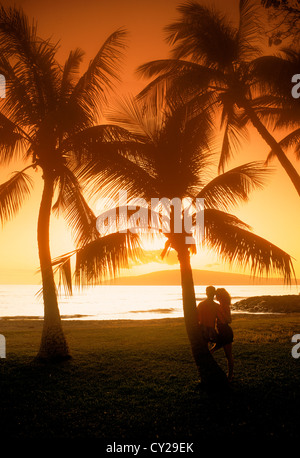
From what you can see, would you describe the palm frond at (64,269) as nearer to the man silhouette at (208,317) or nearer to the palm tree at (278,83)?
the man silhouette at (208,317)

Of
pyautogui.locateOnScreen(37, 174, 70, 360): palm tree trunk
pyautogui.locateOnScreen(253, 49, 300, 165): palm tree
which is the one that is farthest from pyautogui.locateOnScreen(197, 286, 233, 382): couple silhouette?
pyautogui.locateOnScreen(253, 49, 300, 165): palm tree

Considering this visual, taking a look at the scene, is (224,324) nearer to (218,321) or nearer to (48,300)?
(218,321)

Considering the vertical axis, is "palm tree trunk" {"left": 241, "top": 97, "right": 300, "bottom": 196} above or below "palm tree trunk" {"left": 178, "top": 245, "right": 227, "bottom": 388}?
above

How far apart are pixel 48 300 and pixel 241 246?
6.02 meters

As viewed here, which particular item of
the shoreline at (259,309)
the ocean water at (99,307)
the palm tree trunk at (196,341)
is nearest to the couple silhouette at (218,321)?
the palm tree trunk at (196,341)

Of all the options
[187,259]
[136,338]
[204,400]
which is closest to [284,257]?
[187,259]

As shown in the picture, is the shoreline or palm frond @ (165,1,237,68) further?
the shoreline

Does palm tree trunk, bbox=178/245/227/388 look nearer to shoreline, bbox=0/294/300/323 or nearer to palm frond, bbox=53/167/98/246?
palm frond, bbox=53/167/98/246

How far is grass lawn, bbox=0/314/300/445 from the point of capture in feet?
17.2

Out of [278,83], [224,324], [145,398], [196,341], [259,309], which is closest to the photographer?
[145,398]

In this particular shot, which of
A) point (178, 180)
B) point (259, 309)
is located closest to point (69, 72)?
point (178, 180)

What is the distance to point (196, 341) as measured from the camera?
7.37 meters

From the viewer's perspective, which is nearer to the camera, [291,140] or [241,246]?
[241,246]

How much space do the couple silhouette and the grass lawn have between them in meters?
0.99
